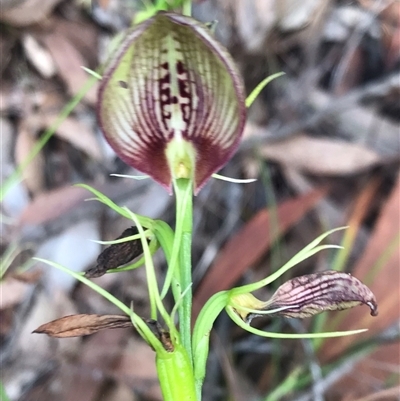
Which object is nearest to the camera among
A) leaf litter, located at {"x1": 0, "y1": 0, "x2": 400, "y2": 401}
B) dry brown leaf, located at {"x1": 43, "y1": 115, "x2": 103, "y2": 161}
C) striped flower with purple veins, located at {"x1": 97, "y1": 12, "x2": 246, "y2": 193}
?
striped flower with purple veins, located at {"x1": 97, "y1": 12, "x2": 246, "y2": 193}

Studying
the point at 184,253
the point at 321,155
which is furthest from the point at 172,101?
the point at 321,155

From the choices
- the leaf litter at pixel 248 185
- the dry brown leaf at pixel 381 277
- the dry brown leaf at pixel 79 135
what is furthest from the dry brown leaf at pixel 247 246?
the dry brown leaf at pixel 79 135

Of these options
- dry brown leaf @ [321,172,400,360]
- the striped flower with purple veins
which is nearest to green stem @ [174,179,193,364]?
the striped flower with purple veins

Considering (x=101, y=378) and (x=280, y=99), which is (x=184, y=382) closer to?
(x=101, y=378)

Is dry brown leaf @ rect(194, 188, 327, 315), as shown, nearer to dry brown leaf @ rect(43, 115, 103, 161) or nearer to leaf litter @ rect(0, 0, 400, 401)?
leaf litter @ rect(0, 0, 400, 401)

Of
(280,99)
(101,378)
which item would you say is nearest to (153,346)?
(101,378)
